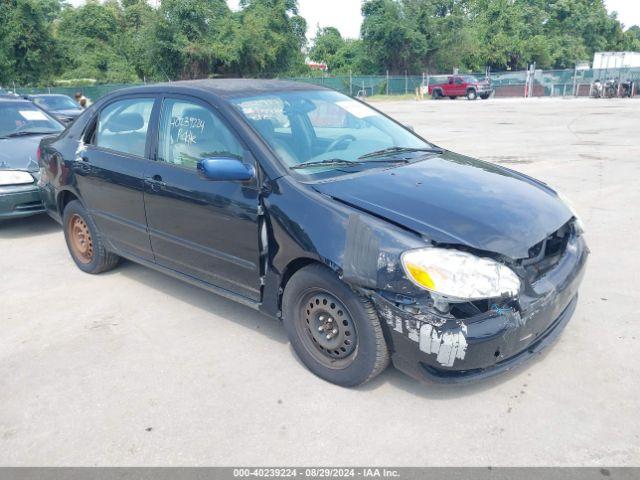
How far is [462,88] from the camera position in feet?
131

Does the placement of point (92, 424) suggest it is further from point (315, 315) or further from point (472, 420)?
point (472, 420)

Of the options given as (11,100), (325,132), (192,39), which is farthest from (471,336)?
(192,39)

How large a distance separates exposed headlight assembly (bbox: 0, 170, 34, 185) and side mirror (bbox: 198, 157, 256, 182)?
162 inches

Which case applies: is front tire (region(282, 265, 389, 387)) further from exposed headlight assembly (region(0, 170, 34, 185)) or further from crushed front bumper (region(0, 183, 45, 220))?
exposed headlight assembly (region(0, 170, 34, 185))

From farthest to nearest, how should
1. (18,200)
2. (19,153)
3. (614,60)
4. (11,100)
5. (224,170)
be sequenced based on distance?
1. (614,60)
2. (11,100)
3. (19,153)
4. (18,200)
5. (224,170)

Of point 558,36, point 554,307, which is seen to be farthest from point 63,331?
point 558,36

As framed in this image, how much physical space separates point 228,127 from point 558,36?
71.8 metres

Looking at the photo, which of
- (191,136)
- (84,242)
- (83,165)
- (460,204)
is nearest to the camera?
(460,204)

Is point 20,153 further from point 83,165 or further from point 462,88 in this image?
point 462,88

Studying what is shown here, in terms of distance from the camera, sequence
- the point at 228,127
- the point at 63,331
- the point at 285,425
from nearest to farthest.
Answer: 1. the point at 285,425
2. the point at 228,127
3. the point at 63,331

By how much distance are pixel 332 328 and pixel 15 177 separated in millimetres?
4985

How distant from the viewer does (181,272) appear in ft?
13.3

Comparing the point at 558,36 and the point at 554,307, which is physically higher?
the point at 558,36

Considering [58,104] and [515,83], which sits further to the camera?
[515,83]
